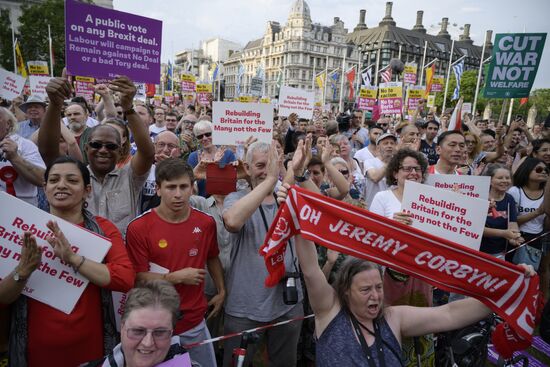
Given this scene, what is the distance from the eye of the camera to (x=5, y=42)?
33.2m

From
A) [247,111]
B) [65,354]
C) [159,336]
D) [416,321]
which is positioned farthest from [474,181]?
[65,354]

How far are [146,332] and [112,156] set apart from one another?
64.1 inches

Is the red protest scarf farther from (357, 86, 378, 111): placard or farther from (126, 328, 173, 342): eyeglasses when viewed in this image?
(357, 86, 378, 111): placard

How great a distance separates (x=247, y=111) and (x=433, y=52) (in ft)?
349

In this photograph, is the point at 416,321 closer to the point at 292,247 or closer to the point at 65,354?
the point at 292,247

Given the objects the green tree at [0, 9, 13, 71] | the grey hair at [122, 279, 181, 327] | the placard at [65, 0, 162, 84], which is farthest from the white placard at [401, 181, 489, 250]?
the green tree at [0, 9, 13, 71]

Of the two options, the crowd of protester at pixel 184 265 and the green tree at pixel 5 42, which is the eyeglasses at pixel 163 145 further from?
the green tree at pixel 5 42

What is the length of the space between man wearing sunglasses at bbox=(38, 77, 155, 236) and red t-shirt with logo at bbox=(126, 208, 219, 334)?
540mm

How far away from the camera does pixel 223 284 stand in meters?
2.83

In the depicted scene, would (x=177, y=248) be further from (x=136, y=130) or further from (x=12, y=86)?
(x=12, y=86)

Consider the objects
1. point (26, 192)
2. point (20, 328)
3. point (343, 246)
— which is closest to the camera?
point (20, 328)

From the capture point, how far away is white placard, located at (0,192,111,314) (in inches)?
78.6

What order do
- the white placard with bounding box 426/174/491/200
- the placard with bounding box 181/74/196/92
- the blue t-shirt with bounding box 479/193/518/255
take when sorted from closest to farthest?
the white placard with bounding box 426/174/491/200
the blue t-shirt with bounding box 479/193/518/255
the placard with bounding box 181/74/196/92

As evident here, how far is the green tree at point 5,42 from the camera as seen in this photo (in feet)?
108
